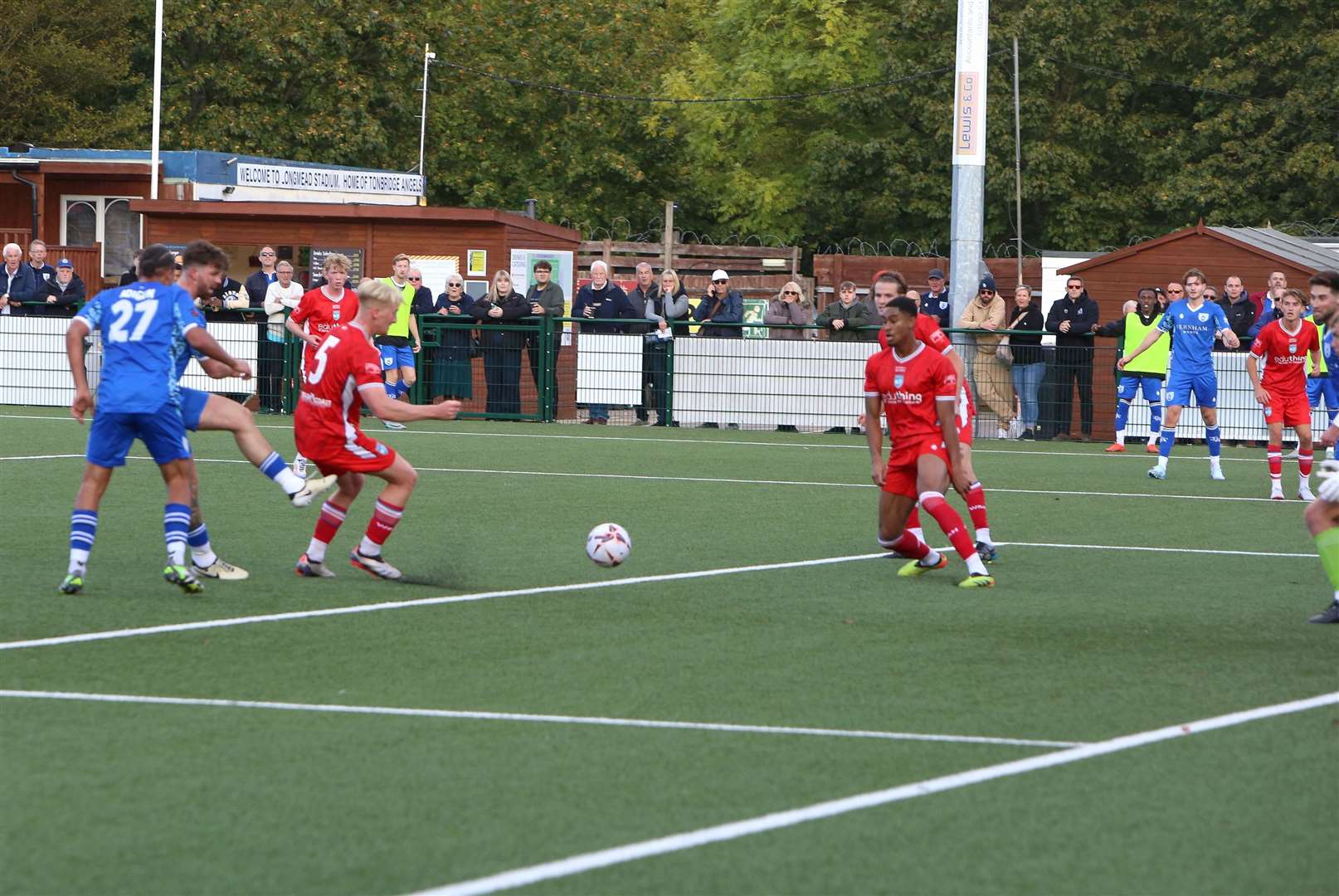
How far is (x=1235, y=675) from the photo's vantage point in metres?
7.73

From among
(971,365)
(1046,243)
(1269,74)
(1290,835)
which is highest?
(1269,74)

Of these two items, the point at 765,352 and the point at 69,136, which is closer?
the point at 765,352

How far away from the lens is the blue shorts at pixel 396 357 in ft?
67.8

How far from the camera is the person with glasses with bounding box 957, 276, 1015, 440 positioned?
22.7 meters

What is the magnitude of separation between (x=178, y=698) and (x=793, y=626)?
3145 millimetres

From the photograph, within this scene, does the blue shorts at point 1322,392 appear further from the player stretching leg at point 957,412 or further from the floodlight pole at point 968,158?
the player stretching leg at point 957,412

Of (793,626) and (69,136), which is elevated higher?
Result: (69,136)

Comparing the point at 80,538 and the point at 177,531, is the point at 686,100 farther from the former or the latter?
the point at 80,538

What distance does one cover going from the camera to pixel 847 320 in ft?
75.1

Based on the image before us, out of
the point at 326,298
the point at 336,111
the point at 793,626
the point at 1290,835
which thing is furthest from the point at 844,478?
the point at 336,111

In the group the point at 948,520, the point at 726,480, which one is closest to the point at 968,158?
the point at 726,480

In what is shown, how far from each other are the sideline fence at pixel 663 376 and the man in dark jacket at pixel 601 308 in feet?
0.18

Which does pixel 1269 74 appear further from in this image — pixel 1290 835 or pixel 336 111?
pixel 1290 835

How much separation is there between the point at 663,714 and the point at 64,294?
19007 millimetres
